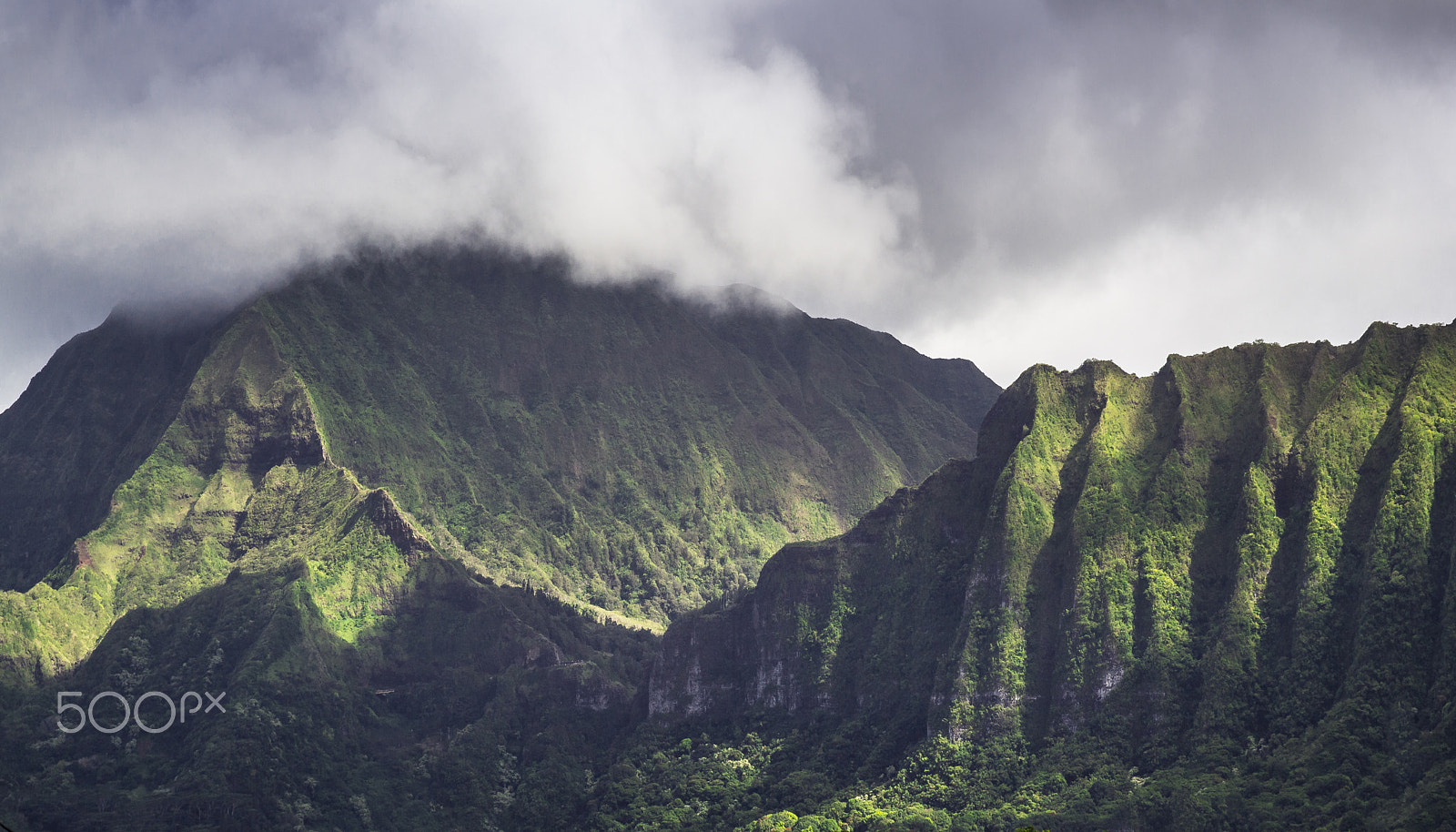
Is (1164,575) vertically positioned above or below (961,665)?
above

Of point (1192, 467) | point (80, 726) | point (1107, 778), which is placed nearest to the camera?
point (1107, 778)

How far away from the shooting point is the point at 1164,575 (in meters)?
144

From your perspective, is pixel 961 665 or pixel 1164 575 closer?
pixel 1164 575

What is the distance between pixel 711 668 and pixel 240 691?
173 ft

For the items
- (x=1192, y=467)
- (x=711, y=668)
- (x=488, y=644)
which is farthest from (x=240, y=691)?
(x=1192, y=467)

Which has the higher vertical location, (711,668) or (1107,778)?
(711,668)

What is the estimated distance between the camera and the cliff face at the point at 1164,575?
128375 millimetres

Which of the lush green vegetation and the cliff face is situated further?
the cliff face

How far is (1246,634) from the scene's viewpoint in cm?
13488

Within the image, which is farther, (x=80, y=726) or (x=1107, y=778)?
(x=80, y=726)

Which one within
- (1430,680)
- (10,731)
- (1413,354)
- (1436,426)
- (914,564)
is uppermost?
(1413,354)

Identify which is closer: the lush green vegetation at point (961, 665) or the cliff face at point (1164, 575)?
the lush green vegetation at point (961, 665)

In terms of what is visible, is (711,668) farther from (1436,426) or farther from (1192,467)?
(1436,426)

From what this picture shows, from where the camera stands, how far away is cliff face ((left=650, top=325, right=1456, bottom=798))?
128375 mm
